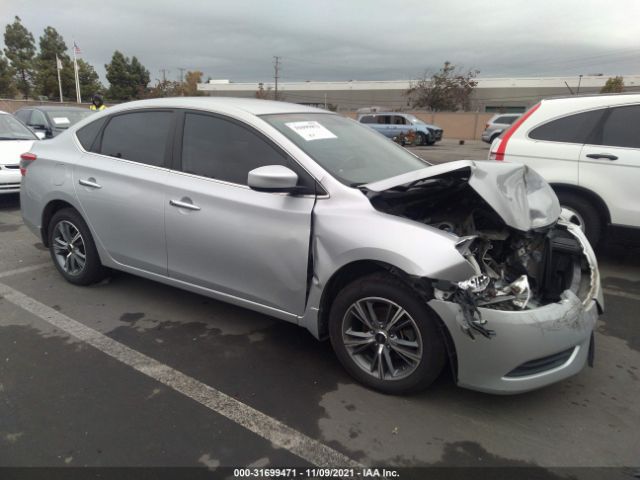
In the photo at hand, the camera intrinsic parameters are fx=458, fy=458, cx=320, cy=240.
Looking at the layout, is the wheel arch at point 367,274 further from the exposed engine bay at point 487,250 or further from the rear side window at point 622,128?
the rear side window at point 622,128

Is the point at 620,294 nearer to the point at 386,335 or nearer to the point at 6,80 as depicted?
the point at 386,335

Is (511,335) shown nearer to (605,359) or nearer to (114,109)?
(605,359)

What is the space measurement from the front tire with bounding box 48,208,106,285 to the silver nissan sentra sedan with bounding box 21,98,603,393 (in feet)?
0.63

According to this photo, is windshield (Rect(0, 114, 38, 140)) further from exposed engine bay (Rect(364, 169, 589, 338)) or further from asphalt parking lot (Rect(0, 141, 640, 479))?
exposed engine bay (Rect(364, 169, 589, 338))

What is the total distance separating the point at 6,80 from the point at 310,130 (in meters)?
51.5

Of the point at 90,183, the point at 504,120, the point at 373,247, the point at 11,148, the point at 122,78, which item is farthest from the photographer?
the point at 122,78

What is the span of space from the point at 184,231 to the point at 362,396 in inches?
66.8

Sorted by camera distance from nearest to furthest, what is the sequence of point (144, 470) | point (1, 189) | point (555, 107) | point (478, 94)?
point (144, 470) → point (555, 107) → point (1, 189) → point (478, 94)

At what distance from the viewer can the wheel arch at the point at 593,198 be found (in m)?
4.83

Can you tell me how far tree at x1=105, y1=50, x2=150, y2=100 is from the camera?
58.5 m

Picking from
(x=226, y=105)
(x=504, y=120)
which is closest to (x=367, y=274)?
(x=226, y=105)

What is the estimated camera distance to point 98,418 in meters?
2.51

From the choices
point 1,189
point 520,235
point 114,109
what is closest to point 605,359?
point 520,235

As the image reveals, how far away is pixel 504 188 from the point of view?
2.78m
